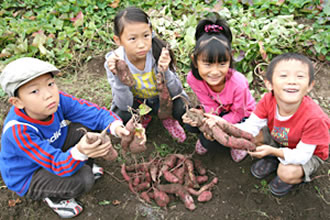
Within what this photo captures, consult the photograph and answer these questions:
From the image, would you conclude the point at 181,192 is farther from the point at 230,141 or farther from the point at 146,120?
the point at 146,120

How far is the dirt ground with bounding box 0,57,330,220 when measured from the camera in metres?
2.21

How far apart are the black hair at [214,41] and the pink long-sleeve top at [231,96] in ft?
0.69

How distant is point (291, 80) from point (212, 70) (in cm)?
60

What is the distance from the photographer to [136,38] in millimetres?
2191

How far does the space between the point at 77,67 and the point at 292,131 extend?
277 centimetres

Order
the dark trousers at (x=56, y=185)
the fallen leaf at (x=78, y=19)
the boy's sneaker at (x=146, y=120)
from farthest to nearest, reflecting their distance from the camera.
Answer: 1. the fallen leaf at (x=78, y=19)
2. the boy's sneaker at (x=146, y=120)
3. the dark trousers at (x=56, y=185)

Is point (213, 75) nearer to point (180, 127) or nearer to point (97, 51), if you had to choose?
point (180, 127)

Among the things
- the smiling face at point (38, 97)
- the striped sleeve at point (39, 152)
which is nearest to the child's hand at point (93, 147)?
the striped sleeve at point (39, 152)

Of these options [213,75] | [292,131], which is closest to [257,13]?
[213,75]

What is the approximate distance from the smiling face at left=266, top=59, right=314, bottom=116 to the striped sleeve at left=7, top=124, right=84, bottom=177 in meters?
1.50

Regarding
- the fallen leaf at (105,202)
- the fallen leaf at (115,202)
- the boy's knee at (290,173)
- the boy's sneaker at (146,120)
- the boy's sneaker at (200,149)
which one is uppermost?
the boy's knee at (290,173)

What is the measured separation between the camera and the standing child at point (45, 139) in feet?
5.96

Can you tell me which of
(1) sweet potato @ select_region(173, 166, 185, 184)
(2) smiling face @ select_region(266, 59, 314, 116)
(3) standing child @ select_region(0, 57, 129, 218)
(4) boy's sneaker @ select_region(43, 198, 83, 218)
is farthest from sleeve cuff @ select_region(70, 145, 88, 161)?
(2) smiling face @ select_region(266, 59, 314, 116)

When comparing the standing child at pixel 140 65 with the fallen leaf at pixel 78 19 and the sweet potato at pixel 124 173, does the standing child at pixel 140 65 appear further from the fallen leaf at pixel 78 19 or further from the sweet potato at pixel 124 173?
the fallen leaf at pixel 78 19
